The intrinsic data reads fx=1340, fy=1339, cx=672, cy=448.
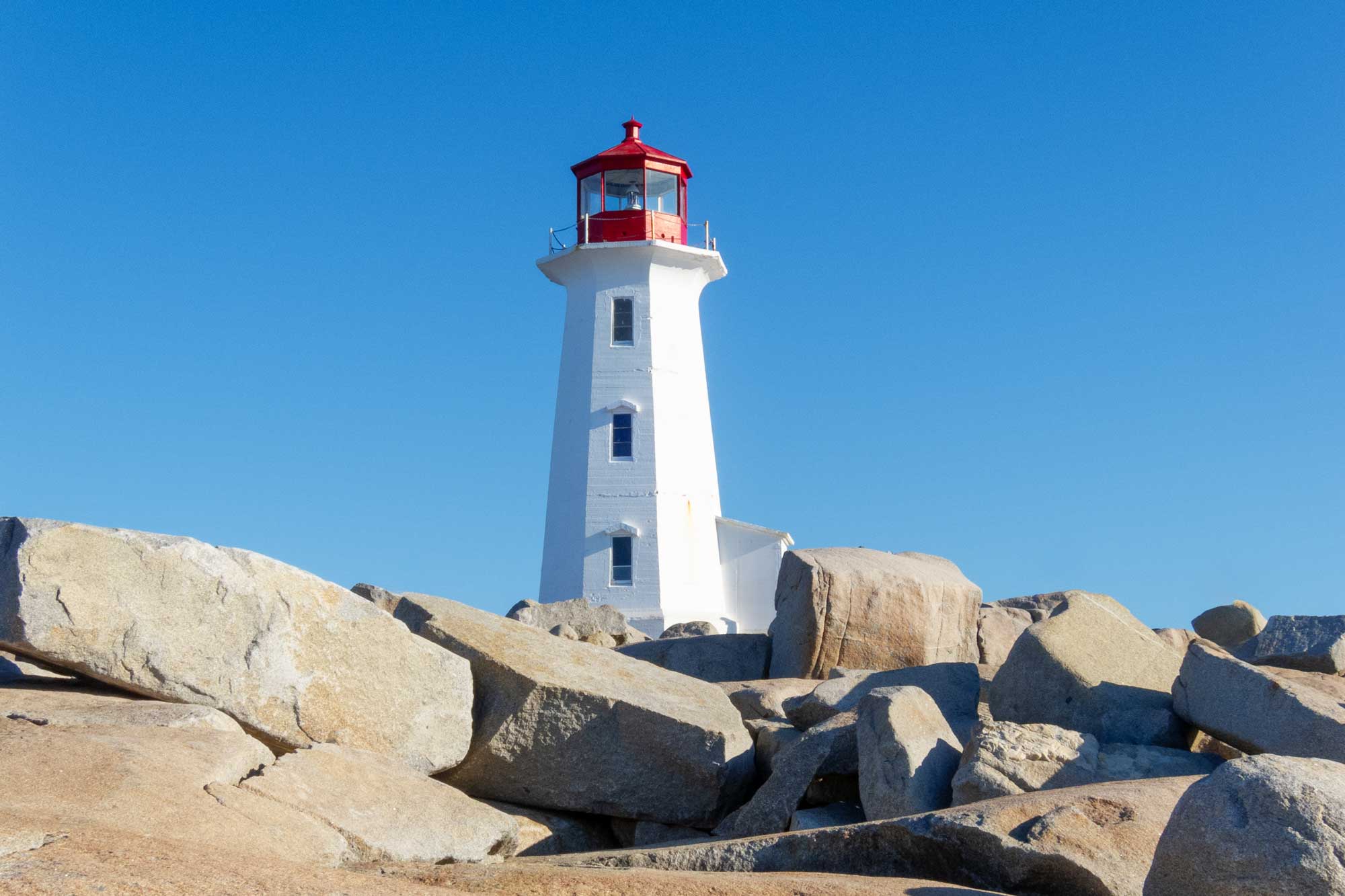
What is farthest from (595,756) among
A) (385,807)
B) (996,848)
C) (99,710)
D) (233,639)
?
(996,848)

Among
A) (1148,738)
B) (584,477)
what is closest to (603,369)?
(584,477)

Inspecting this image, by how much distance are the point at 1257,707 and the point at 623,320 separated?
18774 mm

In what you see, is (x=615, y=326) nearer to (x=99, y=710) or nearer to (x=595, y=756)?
(x=595, y=756)

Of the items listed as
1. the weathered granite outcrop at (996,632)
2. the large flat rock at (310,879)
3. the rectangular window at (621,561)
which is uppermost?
the rectangular window at (621,561)

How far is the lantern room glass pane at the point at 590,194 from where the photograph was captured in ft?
87.2

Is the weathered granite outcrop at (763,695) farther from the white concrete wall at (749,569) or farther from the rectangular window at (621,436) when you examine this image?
the white concrete wall at (749,569)

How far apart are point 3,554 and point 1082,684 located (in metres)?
6.44

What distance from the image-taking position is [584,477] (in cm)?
2480

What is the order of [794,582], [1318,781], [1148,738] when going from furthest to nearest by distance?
[794,582], [1148,738], [1318,781]

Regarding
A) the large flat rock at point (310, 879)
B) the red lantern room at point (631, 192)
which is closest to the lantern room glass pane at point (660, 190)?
the red lantern room at point (631, 192)

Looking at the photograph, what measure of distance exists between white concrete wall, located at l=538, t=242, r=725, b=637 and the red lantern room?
2.04 feet

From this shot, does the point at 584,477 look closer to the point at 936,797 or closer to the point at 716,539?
the point at 716,539

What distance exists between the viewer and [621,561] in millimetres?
24391

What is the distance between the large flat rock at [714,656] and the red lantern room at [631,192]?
14.3 metres
